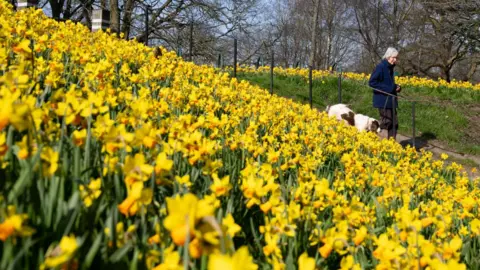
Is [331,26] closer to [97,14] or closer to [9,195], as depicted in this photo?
[97,14]

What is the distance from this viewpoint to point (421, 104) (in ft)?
38.4

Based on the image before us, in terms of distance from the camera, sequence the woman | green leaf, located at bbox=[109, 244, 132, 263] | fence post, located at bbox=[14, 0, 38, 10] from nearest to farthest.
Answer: green leaf, located at bbox=[109, 244, 132, 263] < fence post, located at bbox=[14, 0, 38, 10] < the woman

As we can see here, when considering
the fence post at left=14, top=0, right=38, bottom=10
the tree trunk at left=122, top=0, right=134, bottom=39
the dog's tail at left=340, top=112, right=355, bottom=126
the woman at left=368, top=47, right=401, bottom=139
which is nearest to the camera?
the fence post at left=14, top=0, right=38, bottom=10

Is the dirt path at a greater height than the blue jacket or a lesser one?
A: lesser

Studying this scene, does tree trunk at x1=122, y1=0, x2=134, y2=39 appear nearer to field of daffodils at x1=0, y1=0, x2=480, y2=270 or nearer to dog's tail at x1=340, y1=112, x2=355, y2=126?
dog's tail at x1=340, y1=112, x2=355, y2=126

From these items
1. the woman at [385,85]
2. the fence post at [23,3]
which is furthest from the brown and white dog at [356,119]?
the fence post at [23,3]

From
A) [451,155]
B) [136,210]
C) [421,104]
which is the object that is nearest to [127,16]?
[421,104]

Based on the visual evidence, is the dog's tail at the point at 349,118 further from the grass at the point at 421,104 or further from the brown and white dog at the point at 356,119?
the grass at the point at 421,104

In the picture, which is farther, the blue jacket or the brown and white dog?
the brown and white dog

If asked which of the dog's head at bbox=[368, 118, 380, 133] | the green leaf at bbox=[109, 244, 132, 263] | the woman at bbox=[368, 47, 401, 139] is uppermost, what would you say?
the woman at bbox=[368, 47, 401, 139]

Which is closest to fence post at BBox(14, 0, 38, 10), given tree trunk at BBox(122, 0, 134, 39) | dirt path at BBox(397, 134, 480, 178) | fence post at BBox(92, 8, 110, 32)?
fence post at BBox(92, 8, 110, 32)

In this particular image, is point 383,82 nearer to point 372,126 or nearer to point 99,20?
point 372,126

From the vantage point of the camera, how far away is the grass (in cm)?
966

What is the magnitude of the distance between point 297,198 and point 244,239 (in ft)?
0.86
